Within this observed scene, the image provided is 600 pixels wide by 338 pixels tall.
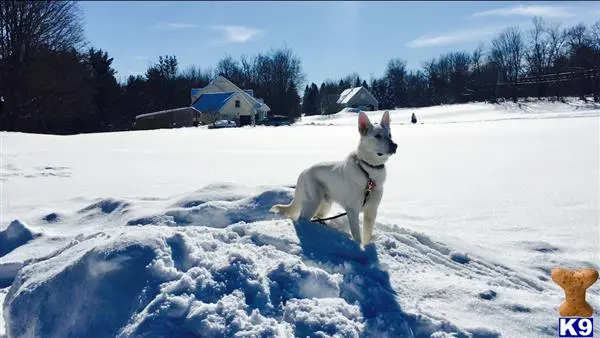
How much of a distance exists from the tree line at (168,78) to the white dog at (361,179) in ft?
17.0

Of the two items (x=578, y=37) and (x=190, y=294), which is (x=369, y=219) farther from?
(x=578, y=37)

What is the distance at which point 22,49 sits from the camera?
3497 cm

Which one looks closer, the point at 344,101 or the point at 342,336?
the point at 342,336

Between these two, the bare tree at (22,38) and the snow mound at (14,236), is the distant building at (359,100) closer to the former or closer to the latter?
the bare tree at (22,38)

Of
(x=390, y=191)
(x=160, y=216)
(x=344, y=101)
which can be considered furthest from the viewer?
(x=344, y=101)

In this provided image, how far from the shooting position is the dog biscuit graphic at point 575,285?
2484mm

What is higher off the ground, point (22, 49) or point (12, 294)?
point (22, 49)

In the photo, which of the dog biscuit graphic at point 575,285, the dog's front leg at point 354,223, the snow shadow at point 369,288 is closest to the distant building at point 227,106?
the dog's front leg at point 354,223

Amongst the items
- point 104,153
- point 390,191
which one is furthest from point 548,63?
point 104,153

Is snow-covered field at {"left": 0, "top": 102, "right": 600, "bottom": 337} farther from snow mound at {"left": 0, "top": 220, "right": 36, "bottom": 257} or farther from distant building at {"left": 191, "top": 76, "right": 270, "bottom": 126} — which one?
distant building at {"left": 191, "top": 76, "right": 270, "bottom": 126}

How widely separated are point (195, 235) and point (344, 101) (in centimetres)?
6970

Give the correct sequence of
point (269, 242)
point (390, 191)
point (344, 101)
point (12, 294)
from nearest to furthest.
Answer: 1. point (12, 294)
2. point (269, 242)
3. point (390, 191)
4. point (344, 101)

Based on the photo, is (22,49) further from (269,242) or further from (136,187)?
(269,242)

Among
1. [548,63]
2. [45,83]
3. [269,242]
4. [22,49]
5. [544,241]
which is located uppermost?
[22,49]
